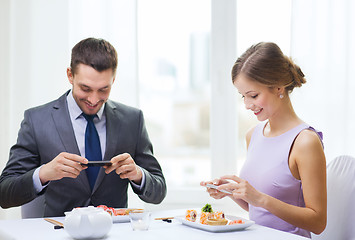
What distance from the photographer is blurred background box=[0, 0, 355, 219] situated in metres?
2.73

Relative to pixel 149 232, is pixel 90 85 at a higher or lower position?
higher

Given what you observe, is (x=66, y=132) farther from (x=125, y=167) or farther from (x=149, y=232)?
(x=149, y=232)

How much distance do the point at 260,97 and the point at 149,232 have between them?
2.51ft

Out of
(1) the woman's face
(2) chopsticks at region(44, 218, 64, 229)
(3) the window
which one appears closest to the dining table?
(2) chopsticks at region(44, 218, 64, 229)

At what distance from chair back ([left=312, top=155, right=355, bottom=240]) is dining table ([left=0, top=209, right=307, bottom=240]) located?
0.44 metres

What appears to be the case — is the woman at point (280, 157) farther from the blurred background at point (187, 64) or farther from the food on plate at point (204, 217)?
the blurred background at point (187, 64)

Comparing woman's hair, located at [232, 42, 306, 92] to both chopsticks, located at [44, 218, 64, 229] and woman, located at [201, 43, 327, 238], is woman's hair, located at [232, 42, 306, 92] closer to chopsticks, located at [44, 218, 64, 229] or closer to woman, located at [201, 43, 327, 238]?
woman, located at [201, 43, 327, 238]

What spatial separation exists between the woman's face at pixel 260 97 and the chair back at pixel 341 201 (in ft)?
1.23

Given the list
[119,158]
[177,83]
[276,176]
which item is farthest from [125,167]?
[177,83]

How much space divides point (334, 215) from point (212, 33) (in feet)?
4.94

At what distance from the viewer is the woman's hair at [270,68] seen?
6.51ft

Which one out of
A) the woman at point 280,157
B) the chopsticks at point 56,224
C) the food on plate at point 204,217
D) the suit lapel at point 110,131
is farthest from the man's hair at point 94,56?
the food on plate at point 204,217

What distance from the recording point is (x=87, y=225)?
1.45 meters

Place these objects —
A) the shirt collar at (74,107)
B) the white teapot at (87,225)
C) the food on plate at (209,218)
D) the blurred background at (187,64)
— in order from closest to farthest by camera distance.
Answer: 1. the white teapot at (87,225)
2. the food on plate at (209,218)
3. the shirt collar at (74,107)
4. the blurred background at (187,64)
